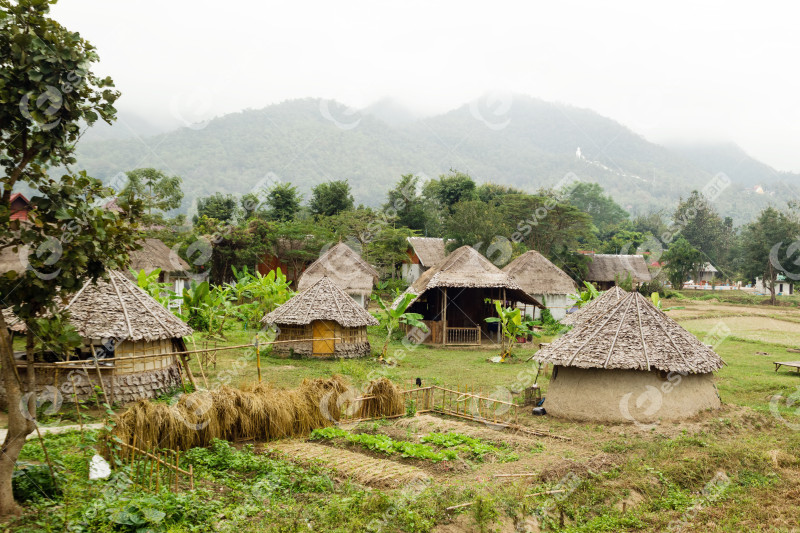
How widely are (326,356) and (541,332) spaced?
44.4 ft

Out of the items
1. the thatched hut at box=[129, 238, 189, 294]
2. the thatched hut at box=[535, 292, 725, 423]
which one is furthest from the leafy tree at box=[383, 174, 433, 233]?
the thatched hut at box=[535, 292, 725, 423]

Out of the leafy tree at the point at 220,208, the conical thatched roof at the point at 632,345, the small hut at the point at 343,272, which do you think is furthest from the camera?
the leafy tree at the point at 220,208

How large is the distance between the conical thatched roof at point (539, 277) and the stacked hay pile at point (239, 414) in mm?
22590

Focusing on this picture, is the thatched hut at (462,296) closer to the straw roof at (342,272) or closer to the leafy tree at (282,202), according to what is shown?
the straw roof at (342,272)

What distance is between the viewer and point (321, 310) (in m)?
22.1

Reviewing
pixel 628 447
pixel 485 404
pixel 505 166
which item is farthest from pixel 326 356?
pixel 505 166

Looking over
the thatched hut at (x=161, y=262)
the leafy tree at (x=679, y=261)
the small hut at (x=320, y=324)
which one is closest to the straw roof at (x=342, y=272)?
the thatched hut at (x=161, y=262)

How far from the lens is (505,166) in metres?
167

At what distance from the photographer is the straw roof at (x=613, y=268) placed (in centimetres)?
4897

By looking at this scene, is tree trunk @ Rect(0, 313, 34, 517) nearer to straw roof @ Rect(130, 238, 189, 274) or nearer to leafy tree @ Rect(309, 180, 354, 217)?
straw roof @ Rect(130, 238, 189, 274)

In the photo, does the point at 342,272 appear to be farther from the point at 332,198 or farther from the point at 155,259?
the point at 332,198

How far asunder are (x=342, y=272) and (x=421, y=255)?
10.7 m

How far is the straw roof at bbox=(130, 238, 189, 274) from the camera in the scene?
32.9 metres

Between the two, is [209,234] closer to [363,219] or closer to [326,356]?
[363,219]
